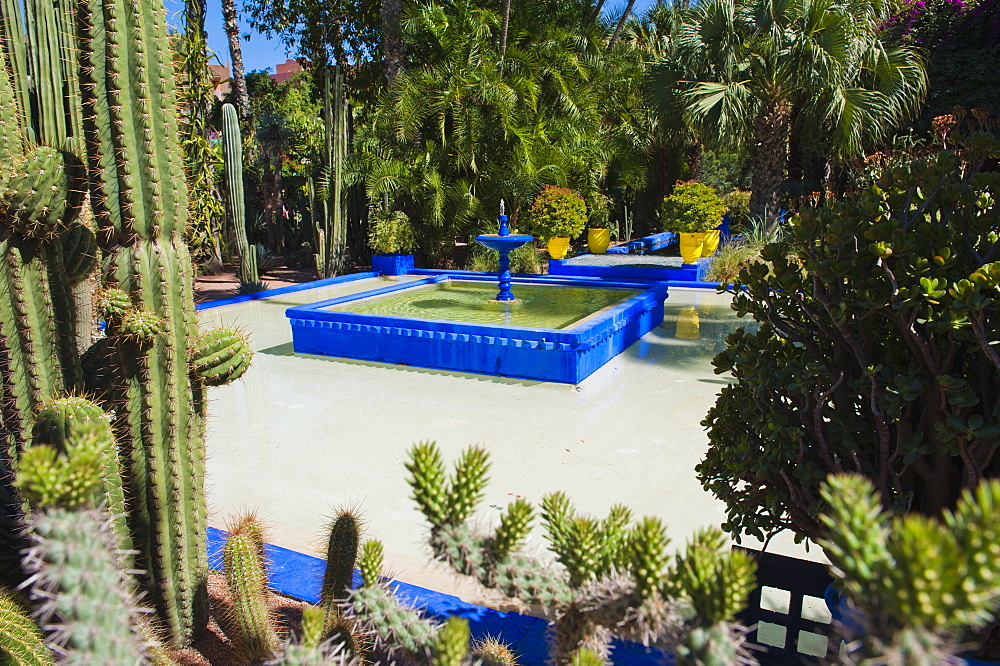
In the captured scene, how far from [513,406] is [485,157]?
35.6ft

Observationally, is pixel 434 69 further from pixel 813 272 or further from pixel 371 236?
pixel 813 272

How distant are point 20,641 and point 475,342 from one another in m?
5.53

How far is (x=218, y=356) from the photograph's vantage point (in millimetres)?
2482

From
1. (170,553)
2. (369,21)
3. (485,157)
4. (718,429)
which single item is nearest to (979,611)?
(718,429)

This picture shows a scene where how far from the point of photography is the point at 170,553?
2430 millimetres

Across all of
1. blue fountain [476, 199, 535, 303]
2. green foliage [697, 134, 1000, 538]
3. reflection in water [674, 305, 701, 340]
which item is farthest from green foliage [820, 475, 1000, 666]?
blue fountain [476, 199, 535, 303]

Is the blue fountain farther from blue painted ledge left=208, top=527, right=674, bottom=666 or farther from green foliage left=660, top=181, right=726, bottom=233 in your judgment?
blue painted ledge left=208, top=527, right=674, bottom=666

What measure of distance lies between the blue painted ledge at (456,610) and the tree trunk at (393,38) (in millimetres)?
14639

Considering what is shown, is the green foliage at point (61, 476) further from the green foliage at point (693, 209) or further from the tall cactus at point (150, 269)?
the green foliage at point (693, 209)

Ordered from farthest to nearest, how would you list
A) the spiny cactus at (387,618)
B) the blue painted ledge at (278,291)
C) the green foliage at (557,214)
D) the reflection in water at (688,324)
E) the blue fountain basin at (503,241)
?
the green foliage at (557,214) → the blue painted ledge at (278,291) → the blue fountain basin at (503,241) → the reflection in water at (688,324) → the spiny cactus at (387,618)

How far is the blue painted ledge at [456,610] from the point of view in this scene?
8.02 feet

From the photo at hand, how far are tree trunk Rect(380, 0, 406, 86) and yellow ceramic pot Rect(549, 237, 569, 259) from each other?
17.3ft

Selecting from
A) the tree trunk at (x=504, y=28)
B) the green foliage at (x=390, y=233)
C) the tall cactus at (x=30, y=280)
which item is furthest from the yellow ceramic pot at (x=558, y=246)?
the tall cactus at (x=30, y=280)

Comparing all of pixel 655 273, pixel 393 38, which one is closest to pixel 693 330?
pixel 655 273
